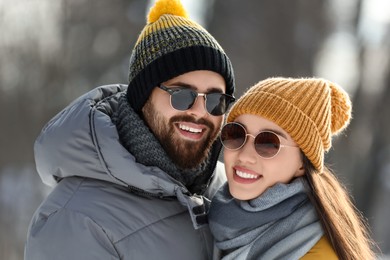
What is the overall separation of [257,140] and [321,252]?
0.50 meters

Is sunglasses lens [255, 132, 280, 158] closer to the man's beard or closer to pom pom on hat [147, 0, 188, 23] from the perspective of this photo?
the man's beard

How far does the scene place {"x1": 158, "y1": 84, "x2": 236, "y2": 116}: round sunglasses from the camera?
103 inches

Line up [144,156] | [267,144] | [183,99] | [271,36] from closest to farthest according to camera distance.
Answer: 1. [267,144]
2. [144,156]
3. [183,99]
4. [271,36]

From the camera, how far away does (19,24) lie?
1096 cm

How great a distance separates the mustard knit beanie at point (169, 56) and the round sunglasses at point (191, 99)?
0.08 m

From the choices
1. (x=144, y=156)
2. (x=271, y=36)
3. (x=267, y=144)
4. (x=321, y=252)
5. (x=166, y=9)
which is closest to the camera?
(x=321, y=252)

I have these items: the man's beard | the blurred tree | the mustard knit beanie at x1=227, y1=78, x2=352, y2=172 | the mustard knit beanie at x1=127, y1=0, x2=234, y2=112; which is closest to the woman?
the mustard knit beanie at x1=227, y1=78, x2=352, y2=172

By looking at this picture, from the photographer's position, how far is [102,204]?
233 cm

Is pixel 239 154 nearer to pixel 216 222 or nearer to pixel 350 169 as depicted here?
pixel 216 222

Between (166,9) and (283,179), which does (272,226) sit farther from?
(166,9)

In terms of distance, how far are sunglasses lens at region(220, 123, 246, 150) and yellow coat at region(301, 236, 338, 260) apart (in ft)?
1.65

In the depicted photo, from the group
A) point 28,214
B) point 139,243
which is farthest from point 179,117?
point 28,214

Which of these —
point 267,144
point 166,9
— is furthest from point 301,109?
point 166,9

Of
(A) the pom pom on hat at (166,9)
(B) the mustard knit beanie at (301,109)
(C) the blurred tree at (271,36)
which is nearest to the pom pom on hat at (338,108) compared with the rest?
(B) the mustard knit beanie at (301,109)
